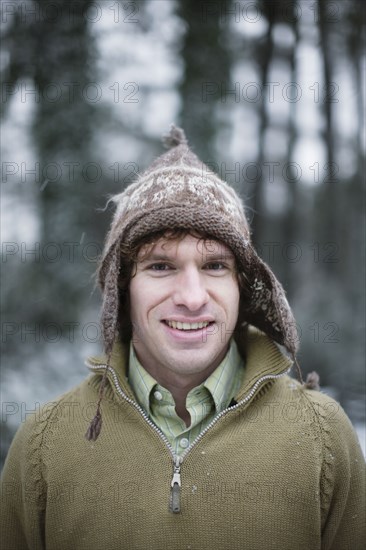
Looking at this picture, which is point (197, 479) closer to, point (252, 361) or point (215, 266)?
point (252, 361)

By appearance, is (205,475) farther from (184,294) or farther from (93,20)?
(93,20)

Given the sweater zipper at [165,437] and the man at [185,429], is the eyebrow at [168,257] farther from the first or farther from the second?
the sweater zipper at [165,437]

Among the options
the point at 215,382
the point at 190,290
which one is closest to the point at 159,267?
the point at 190,290

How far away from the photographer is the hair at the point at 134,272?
2191mm

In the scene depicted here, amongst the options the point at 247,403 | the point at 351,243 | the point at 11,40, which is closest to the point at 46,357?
the point at 11,40

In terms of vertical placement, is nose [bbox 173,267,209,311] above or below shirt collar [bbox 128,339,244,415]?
above

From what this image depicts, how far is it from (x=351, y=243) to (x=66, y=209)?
12.8 feet

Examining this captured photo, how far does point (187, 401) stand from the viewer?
2273 mm

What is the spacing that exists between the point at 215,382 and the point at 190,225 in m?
0.62

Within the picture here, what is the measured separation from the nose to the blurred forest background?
7.28 ft

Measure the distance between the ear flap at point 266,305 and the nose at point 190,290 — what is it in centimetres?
24

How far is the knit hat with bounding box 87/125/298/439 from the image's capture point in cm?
217

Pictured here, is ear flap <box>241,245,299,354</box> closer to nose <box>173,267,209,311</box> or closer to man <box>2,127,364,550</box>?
man <box>2,127,364,550</box>

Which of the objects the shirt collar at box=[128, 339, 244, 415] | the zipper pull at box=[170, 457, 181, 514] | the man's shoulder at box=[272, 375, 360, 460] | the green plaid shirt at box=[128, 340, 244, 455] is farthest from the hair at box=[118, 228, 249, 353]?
the zipper pull at box=[170, 457, 181, 514]
